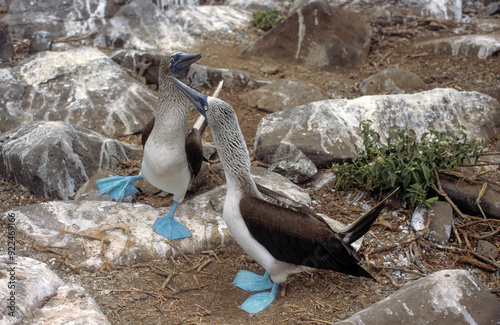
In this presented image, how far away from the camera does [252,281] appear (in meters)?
3.72

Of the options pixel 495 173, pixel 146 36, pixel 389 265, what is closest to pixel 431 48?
pixel 495 173

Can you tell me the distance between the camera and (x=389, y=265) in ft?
12.8

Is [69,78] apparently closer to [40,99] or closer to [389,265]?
[40,99]

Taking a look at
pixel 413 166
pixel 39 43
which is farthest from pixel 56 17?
pixel 413 166

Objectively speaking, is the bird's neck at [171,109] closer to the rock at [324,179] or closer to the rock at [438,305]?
the rock at [324,179]

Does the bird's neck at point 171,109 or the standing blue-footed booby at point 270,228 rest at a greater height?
the bird's neck at point 171,109

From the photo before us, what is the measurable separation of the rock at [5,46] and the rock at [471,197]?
687 centimetres

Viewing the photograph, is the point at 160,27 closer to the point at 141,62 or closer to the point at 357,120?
the point at 141,62

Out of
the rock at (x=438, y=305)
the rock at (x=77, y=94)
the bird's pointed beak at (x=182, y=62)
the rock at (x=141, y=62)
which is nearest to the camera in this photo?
the rock at (x=438, y=305)

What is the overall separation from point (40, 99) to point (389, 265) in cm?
499

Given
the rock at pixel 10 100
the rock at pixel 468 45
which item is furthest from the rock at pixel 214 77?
the rock at pixel 468 45

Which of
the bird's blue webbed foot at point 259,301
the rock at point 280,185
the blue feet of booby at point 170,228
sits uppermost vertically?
the rock at point 280,185

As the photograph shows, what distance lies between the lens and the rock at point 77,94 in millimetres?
6430

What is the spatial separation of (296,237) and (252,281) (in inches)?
25.7
